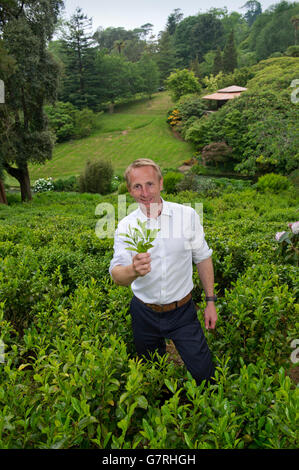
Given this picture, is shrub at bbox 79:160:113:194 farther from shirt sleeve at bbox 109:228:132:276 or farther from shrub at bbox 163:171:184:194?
shirt sleeve at bbox 109:228:132:276

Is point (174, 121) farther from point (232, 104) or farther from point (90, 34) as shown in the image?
point (90, 34)

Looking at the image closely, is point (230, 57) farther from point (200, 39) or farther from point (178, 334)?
point (178, 334)

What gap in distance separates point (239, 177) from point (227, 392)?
65.7 ft

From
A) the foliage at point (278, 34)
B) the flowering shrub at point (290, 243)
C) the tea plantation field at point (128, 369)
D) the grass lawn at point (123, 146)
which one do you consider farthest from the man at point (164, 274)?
the foliage at point (278, 34)

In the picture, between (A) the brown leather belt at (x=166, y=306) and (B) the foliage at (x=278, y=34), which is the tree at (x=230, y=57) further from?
(A) the brown leather belt at (x=166, y=306)

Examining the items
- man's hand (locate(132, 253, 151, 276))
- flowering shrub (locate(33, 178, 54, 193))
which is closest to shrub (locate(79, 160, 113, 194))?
flowering shrub (locate(33, 178, 54, 193))

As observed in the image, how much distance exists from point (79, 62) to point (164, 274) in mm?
45614

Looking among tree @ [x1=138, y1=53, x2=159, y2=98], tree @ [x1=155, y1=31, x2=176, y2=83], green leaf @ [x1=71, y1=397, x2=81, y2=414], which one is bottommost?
green leaf @ [x1=71, y1=397, x2=81, y2=414]

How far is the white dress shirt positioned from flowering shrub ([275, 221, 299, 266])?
1766mm

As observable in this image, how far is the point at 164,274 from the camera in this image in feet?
7.23

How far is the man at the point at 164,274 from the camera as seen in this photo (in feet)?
7.20

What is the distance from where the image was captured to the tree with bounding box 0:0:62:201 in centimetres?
1360

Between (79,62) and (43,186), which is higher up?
(79,62)

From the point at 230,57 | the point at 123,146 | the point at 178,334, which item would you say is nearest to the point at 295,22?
the point at 230,57
